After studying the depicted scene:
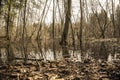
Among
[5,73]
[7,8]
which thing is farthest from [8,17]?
[5,73]

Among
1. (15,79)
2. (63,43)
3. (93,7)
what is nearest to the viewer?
(15,79)

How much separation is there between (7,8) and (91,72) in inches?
761

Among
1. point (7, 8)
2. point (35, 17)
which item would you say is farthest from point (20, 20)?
point (7, 8)

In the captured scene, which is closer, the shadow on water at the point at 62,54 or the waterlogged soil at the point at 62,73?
the waterlogged soil at the point at 62,73

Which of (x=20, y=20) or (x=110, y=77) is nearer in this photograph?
(x=110, y=77)

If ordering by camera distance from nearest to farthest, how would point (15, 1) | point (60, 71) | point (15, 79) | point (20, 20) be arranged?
point (15, 79) → point (60, 71) → point (15, 1) → point (20, 20)

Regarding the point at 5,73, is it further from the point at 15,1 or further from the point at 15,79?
the point at 15,1

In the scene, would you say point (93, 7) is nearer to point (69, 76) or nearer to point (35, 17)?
point (35, 17)

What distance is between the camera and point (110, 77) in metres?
5.44

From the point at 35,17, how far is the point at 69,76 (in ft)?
128

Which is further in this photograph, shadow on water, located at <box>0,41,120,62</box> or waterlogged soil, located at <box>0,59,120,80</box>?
shadow on water, located at <box>0,41,120,62</box>

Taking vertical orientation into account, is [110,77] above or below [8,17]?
below

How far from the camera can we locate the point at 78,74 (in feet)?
19.1

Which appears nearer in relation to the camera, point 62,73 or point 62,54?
point 62,73
